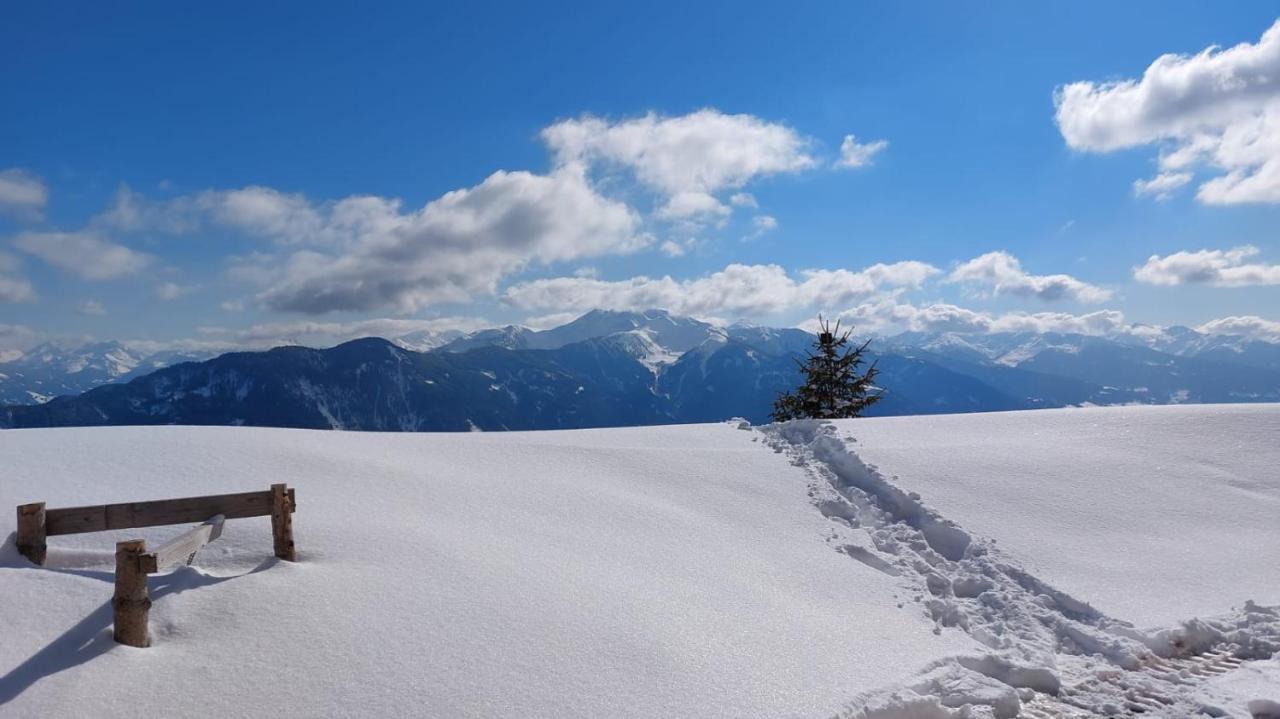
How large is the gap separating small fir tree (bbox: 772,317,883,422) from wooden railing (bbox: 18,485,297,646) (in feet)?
98.1

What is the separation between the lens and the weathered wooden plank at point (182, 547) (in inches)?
230

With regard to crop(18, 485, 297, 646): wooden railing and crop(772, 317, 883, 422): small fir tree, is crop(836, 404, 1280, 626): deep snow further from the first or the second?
crop(772, 317, 883, 422): small fir tree

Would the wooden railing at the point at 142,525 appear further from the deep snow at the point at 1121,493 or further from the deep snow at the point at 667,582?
the deep snow at the point at 1121,493

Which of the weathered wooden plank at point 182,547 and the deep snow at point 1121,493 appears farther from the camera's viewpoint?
the deep snow at point 1121,493

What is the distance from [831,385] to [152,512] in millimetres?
32895

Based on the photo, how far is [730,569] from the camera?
954cm

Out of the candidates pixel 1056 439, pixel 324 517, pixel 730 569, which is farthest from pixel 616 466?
pixel 1056 439

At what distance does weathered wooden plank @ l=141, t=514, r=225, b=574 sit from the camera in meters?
5.84

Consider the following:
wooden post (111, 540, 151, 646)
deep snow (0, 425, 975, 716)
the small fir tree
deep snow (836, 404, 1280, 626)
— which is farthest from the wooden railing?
the small fir tree

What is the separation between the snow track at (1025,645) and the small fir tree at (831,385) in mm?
24056

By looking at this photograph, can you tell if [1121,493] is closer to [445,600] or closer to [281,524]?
[445,600]

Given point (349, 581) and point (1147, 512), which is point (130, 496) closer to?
point (349, 581)

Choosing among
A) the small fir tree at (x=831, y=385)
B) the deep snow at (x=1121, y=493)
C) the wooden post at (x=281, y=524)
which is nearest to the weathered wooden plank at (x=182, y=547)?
the wooden post at (x=281, y=524)

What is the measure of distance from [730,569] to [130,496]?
339 inches
